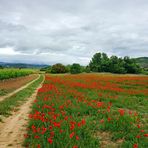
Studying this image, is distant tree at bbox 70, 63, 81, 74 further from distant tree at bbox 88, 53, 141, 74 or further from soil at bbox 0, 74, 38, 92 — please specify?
soil at bbox 0, 74, 38, 92

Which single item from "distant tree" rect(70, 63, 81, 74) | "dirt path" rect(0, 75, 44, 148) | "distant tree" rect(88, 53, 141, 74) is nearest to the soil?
"dirt path" rect(0, 75, 44, 148)

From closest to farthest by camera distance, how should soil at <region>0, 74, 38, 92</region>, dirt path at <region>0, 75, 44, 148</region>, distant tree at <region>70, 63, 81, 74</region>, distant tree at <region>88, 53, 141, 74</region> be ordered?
dirt path at <region>0, 75, 44, 148</region> < soil at <region>0, 74, 38, 92</region> < distant tree at <region>88, 53, 141, 74</region> < distant tree at <region>70, 63, 81, 74</region>

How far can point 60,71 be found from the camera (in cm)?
11369

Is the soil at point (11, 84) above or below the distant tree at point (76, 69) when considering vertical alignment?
below

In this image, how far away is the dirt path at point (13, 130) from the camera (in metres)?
6.82

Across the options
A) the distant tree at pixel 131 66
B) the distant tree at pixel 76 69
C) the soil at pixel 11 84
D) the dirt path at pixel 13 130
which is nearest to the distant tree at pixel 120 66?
the distant tree at pixel 131 66

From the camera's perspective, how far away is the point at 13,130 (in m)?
8.27

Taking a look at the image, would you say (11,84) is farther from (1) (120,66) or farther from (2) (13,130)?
(1) (120,66)

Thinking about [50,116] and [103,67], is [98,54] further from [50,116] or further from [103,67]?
[50,116]

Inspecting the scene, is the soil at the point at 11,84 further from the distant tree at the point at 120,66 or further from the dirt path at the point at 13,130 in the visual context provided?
the distant tree at the point at 120,66

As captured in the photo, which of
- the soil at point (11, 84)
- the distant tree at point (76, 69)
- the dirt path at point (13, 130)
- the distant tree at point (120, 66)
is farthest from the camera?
the distant tree at point (76, 69)

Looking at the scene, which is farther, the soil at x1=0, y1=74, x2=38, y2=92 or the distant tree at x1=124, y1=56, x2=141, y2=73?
the distant tree at x1=124, y1=56, x2=141, y2=73

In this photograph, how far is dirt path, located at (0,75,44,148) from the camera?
6824mm

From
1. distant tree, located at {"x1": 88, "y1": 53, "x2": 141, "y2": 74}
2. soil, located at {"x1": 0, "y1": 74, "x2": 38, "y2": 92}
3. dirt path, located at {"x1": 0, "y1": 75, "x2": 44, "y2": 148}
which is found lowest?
soil, located at {"x1": 0, "y1": 74, "x2": 38, "y2": 92}
